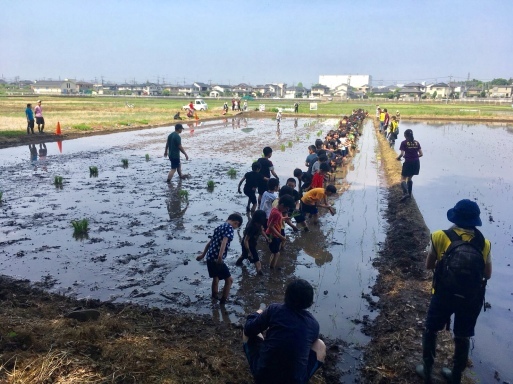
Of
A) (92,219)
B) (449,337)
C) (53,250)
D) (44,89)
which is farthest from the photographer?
(44,89)

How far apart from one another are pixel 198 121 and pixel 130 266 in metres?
30.6

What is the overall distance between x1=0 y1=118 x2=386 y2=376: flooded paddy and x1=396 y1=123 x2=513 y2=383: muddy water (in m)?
1.31

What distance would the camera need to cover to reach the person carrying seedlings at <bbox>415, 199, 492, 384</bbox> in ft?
11.6

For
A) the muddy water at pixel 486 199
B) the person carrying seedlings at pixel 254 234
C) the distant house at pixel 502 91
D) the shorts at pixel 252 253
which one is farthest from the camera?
the distant house at pixel 502 91

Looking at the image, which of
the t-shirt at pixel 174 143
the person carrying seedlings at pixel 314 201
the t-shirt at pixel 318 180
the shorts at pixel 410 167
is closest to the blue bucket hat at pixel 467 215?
the person carrying seedlings at pixel 314 201

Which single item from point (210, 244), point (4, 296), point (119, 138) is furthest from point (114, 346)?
point (119, 138)

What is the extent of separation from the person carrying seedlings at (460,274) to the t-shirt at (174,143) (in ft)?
30.5

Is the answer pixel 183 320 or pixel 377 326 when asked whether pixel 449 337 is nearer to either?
pixel 377 326

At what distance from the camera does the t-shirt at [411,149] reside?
32.3 feet

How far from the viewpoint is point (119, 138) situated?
24.0 meters

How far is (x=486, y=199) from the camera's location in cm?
1118

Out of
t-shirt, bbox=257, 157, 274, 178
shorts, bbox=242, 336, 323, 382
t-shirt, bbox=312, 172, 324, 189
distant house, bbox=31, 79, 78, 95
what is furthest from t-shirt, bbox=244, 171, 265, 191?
distant house, bbox=31, 79, 78, 95

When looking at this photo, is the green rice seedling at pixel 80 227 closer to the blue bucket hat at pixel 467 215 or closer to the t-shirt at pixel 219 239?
the t-shirt at pixel 219 239

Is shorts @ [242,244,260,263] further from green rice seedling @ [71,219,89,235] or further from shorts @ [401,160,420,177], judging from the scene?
shorts @ [401,160,420,177]
